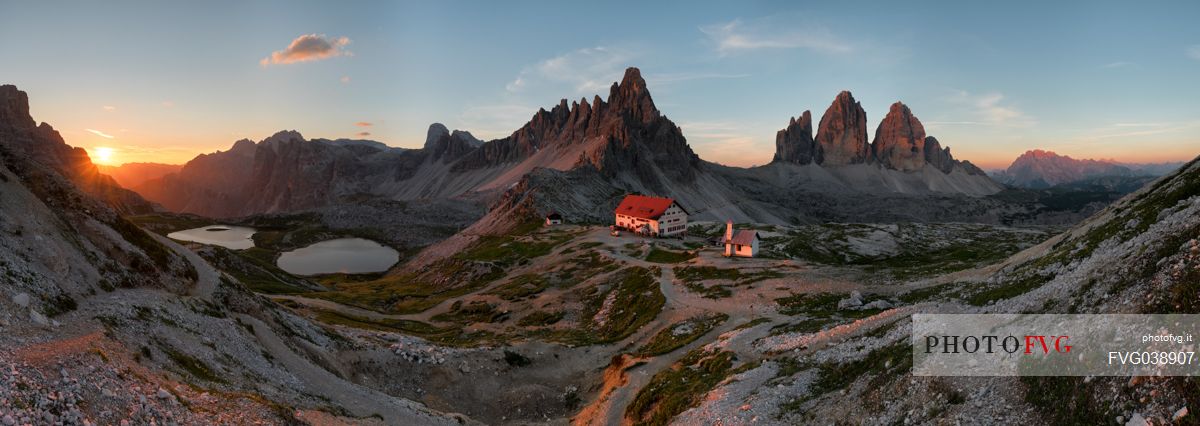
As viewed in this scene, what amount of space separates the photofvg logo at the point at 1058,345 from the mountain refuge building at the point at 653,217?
3858 inches

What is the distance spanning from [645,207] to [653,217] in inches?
222

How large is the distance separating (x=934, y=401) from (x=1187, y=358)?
26.4 feet

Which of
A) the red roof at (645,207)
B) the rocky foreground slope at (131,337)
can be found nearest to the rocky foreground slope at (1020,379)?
the rocky foreground slope at (131,337)

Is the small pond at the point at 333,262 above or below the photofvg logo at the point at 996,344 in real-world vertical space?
below

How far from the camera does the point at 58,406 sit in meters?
A: 17.7

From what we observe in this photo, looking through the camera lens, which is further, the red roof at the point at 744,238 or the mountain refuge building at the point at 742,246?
the red roof at the point at 744,238

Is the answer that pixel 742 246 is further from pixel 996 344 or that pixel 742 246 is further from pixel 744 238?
pixel 996 344

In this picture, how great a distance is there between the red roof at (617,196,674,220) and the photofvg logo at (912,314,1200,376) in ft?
324

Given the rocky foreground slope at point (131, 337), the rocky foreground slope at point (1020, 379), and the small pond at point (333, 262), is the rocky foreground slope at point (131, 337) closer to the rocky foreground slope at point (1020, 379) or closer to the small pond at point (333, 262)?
the rocky foreground slope at point (1020, 379)

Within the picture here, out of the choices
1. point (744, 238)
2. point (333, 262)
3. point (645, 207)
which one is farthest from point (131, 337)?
point (333, 262)

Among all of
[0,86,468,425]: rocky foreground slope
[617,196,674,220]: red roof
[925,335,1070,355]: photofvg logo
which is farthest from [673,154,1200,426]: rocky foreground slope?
[617,196,674,220]: red roof

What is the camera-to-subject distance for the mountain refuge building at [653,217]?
416 feet

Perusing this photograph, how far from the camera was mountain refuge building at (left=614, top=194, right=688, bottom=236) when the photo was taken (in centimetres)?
12686

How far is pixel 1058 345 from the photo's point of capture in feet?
67.0
